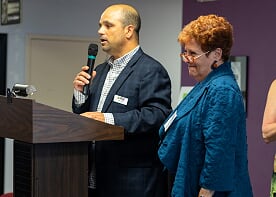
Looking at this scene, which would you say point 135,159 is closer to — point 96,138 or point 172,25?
point 96,138

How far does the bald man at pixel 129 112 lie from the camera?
238 centimetres

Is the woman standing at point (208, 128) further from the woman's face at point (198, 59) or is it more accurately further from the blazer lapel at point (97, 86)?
the blazer lapel at point (97, 86)

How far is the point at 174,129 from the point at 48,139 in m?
0.48

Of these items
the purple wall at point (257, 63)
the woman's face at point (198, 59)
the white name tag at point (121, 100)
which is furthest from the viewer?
the purple wall at point (257, 63)

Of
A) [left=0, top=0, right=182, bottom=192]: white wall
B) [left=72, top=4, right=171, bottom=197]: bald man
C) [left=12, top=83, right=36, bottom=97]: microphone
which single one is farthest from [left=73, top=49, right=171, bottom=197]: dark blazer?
[left=0, top=0, right=182, bottom=192]: white wall

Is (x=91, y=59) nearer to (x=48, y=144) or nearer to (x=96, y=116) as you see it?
(x=96, y=116)

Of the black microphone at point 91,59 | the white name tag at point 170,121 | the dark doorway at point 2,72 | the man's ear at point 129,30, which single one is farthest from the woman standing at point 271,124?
the dark doorway at point 2,72

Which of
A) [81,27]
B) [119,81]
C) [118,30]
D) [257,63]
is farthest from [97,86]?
[81,27]

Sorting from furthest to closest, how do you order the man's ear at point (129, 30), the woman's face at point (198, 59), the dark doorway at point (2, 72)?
1. the dark doorway at point (2, 72)
2. the man's ear at point (129, 30)
3. the woman's face at point (198, 59)

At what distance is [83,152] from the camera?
7.27 ft

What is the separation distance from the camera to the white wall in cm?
586

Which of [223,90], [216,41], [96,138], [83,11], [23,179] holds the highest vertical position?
[83,11]

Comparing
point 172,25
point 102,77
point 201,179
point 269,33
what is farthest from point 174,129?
point 172,25

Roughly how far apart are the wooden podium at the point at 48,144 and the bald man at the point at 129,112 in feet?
0.57
